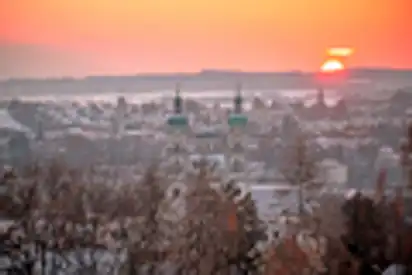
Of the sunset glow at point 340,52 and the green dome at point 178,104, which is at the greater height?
the sunset glow at point 340,52

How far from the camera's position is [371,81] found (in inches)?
68.4

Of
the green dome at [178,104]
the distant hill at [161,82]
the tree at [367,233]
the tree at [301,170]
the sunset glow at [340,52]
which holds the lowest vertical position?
the tree at [367,233]

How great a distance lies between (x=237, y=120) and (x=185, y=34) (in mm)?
268

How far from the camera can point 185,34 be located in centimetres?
173

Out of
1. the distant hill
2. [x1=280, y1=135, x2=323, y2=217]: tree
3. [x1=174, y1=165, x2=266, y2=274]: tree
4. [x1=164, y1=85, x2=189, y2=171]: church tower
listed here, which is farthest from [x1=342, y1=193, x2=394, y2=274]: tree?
[x1=164, y1=85, x2=189, y2=171]: church tower

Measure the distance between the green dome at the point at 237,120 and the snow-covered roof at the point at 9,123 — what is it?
0.53 metres

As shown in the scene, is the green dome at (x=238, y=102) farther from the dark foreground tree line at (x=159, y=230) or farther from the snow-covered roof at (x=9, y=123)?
the snow-covered roof at (x=9, y=123)

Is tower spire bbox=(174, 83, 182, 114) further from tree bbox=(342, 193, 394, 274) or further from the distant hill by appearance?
tree bbox=(342, 193, 394, 274)

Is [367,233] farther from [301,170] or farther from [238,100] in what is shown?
[238,100]

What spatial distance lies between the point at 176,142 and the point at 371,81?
544 mm

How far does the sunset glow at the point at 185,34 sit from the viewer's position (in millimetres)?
1714

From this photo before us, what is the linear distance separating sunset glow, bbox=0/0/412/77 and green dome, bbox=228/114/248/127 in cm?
13

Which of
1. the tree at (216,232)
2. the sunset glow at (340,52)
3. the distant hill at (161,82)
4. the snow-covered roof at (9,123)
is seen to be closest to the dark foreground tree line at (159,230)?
the tree at (216,232)

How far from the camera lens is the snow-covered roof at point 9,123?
5.56 feet
